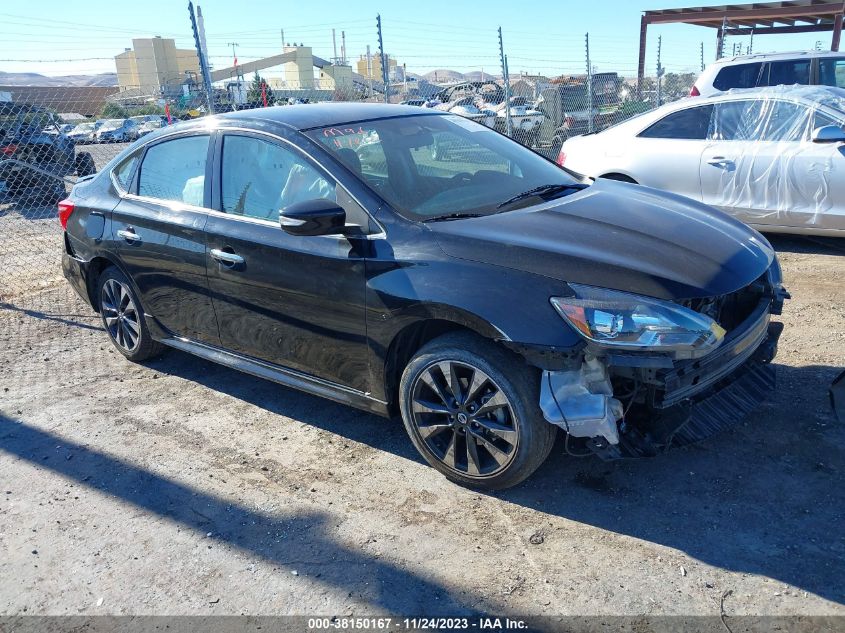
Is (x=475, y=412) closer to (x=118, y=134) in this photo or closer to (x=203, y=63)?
(x=203, y=63)

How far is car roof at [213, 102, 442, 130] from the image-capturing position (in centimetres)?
396

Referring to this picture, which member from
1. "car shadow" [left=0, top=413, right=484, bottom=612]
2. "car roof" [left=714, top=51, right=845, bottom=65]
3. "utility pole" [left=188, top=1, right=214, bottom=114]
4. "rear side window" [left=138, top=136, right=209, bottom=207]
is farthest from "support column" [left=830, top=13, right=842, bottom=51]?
"car shadow" [left=0, top=413, right=484, bottom=612]

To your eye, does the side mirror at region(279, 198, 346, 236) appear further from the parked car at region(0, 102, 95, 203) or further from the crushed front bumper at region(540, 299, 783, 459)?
the parked car at region(0, 102, 95, 203)

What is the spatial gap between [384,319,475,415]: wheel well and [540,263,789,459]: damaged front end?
60 cm

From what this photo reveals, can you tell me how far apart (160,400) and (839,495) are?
12.7ft

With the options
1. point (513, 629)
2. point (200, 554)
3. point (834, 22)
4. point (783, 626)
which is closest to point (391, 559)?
point (513, 629)

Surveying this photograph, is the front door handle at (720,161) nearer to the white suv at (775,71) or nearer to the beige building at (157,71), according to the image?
the white suv at (775,71)

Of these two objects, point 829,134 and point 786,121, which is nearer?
point 829,134

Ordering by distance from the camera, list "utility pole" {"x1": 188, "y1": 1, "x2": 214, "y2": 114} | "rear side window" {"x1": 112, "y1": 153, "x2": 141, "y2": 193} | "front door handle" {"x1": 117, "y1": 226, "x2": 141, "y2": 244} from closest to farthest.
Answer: "front door handle" {"x1": 117, "y1": 226, "x2": 141, "y2": 244} < "rear side window" {"x1": 112, "y1": 153, "x2": 141, "y2": 193} < "utility pole" {"x1": 188, "y1": 1, "x2": 214, "y2": 114}

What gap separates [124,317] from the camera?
5.05 m

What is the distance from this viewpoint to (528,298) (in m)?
2.94

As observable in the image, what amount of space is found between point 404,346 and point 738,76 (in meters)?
7.99

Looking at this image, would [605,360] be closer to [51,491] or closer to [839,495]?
[839,495]

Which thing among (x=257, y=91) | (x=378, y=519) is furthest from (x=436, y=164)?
(x=257, y=91)
